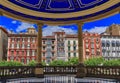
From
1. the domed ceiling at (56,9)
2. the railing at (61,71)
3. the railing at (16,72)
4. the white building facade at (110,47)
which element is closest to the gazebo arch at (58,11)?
→ the domed ceiling at (56,9)

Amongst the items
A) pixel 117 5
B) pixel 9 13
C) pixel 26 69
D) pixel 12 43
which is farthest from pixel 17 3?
pixel 12 43

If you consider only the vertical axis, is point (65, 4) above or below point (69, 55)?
above

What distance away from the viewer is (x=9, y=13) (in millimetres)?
17188

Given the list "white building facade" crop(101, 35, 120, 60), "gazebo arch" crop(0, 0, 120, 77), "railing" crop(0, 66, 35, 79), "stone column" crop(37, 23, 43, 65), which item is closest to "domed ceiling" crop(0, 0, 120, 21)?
→ "gazebo arch" crop(0, 0, 120, 77)

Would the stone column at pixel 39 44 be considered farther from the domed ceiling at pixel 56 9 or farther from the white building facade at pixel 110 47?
the white building facade at pixel 110 47

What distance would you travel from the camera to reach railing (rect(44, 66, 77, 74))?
18.8 metres

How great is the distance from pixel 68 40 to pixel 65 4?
7450 centimetres

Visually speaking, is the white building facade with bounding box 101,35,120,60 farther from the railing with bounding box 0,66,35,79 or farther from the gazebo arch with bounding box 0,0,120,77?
the railing with bounding box 0,66,35,79

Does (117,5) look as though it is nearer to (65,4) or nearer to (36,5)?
(65,4)

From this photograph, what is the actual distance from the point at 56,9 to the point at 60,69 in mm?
5393

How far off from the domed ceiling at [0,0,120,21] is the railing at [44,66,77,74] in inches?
172

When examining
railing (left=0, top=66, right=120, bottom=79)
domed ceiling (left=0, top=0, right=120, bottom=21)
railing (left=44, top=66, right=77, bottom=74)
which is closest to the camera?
railing (left=0, top=66, right=120, bottom=79)

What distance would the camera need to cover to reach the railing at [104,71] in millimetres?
15500

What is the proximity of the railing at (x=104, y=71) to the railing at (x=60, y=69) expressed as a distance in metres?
1.53
